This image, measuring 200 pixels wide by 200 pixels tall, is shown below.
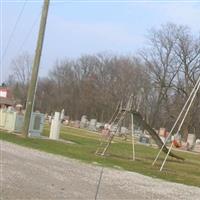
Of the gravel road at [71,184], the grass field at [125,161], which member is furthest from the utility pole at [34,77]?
the gravel road at [71,184]

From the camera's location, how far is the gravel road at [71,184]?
11.9 metres

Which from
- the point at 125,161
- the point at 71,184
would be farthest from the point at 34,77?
the point at 71,184

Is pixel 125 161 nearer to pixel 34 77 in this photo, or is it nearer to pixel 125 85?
pixel 34 77

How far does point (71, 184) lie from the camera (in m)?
13.8

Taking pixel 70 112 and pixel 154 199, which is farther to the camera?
Answer: pixel 70 112

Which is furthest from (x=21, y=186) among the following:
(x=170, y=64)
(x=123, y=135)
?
(x=170, y=64)

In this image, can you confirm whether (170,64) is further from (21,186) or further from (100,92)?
(21,186)

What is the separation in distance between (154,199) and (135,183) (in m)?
2.89

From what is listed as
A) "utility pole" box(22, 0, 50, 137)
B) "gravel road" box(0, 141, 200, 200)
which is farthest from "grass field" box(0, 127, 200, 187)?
"gravel road" box(0, 141, 200, 200)

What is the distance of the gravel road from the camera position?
11914mm

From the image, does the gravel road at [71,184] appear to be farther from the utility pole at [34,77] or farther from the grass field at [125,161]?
the utility pole at [34,77]

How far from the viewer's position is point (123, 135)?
7144cm

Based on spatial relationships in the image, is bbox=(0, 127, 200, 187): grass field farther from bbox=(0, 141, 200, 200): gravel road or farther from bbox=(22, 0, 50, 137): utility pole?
bbox=(0, 141, 200, 200): gravel road

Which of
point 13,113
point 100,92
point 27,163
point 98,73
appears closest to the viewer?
point 27,163
